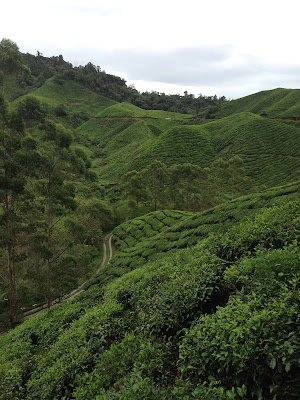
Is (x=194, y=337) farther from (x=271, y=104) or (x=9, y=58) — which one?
(x=271, y=104)

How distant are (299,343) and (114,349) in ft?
15.5

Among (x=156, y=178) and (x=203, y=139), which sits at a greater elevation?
(x=203, y=139)

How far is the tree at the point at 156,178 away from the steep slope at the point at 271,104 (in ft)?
195

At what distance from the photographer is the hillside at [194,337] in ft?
12.3

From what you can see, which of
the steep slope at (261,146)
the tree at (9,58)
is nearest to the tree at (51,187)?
the tree at (9,58)

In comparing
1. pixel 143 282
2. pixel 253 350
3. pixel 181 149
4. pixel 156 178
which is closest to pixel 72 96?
pixel 181 149

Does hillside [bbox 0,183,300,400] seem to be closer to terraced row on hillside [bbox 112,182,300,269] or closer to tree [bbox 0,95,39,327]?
terraced row on hillside [bbox 112,182,300,269]

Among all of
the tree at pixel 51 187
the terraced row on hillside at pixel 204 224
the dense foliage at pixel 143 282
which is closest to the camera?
the dense foliage at pixel 143 282

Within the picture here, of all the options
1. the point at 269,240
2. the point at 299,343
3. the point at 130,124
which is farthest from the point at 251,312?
the point at 130,124

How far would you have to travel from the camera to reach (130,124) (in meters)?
109

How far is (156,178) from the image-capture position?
4512 cm

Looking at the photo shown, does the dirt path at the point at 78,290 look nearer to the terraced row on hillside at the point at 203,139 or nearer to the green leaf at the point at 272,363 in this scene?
the green leaf at the point at 272,363

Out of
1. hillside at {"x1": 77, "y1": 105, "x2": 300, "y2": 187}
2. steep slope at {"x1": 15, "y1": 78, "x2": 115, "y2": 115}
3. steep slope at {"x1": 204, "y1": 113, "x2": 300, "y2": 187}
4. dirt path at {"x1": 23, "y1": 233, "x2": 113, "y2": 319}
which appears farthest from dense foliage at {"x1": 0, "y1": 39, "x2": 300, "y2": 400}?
steep slope at {"x1": 15, "y1": 78, "x2": 115, "y2": 115}

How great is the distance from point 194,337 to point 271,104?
118 meters
